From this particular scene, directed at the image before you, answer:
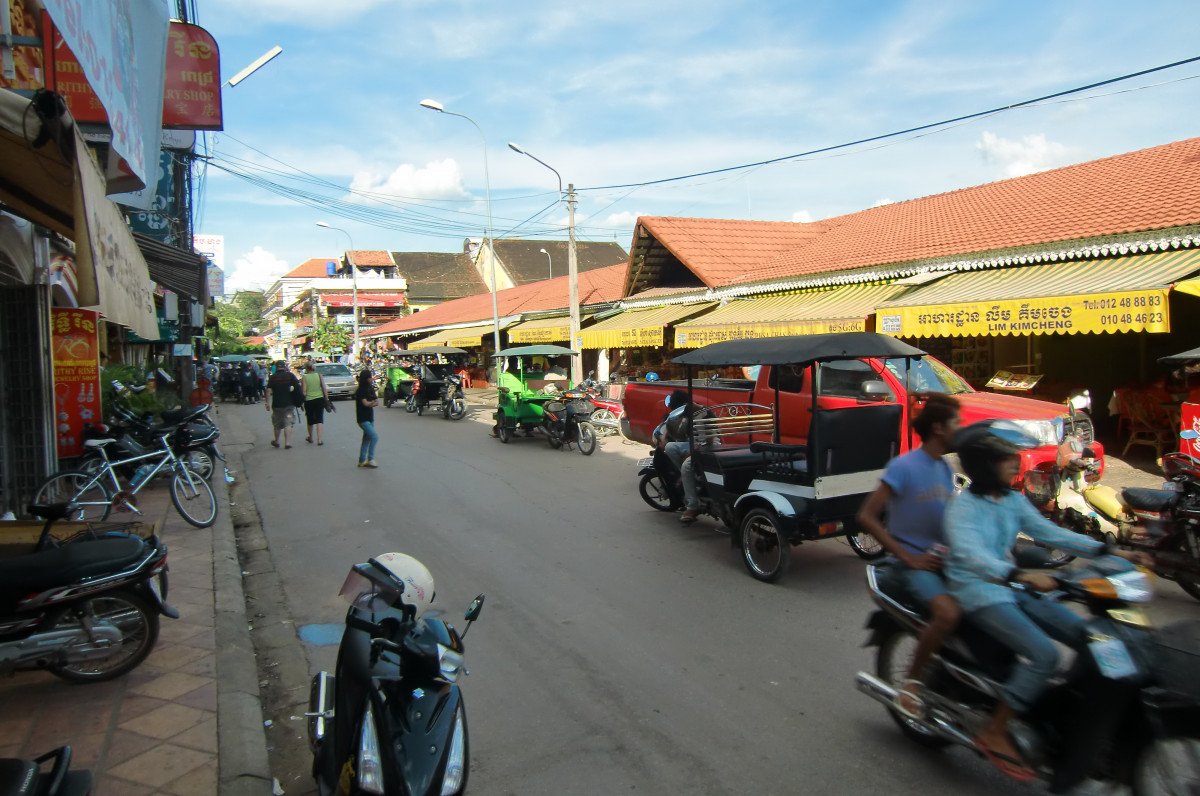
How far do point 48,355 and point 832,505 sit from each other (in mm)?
8108

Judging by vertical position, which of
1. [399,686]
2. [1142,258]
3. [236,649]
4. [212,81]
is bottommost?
[236,649]

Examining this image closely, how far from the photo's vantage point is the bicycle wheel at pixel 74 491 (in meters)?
7.95

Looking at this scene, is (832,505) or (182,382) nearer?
(832,505)

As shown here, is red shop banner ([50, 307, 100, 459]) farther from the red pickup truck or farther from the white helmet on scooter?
the white helmet on scooter

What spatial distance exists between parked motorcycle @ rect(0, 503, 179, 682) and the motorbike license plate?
4740mm

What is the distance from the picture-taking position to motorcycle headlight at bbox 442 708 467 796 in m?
2.80

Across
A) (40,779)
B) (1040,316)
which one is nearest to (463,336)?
(1040,316)

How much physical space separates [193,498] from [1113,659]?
27.5 ft

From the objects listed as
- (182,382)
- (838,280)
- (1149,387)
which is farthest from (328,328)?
(1149,387)

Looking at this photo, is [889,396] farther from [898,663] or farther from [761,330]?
[761,330]

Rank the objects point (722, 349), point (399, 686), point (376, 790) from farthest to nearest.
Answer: point (722, 349)
point (399, 686)
point (376, 790)

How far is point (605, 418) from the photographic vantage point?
55.5 feet

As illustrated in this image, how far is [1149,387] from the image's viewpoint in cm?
1121

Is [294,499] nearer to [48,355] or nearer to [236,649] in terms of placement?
[48,355]
